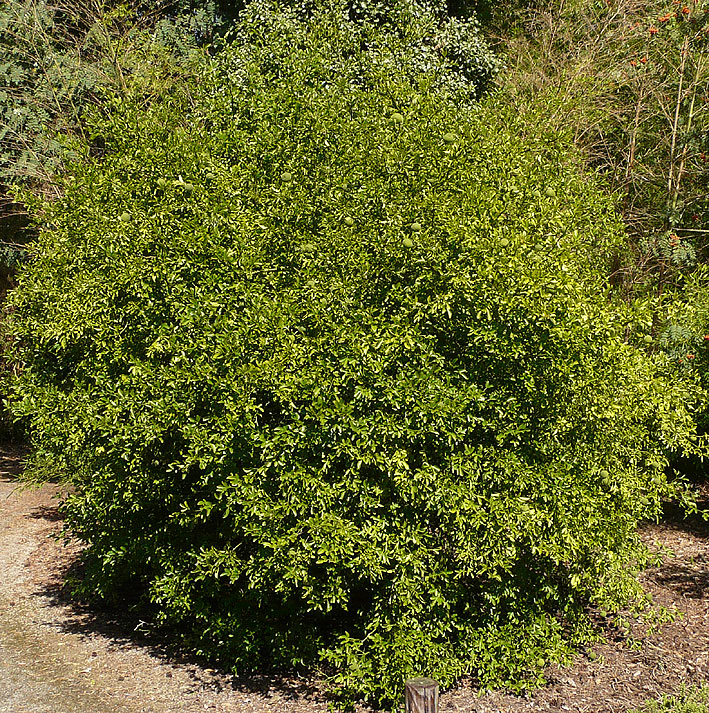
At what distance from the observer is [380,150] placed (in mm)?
4840

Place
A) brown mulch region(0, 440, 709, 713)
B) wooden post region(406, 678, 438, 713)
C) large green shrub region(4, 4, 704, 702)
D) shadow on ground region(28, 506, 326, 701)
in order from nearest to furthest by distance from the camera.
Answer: wooden post region(406, 678, 438, 713) < large green shrub region(4, 4, 704, 702) < brown mulch region(0, 440, 709, 713) < shadow on ground region(28, 506, 326, 701)

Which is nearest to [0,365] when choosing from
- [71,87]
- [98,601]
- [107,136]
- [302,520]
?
[71,87]

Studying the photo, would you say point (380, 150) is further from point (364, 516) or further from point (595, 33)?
point (595, 33)

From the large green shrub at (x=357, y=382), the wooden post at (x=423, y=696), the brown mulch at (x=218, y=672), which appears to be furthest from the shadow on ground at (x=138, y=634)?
the wooden post at (x=423, y=696)

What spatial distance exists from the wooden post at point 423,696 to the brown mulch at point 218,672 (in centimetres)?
178

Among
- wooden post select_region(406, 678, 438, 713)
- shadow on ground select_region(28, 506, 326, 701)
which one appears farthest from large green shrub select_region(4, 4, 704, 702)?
wooden post select_region(406, 678, 438, 713)

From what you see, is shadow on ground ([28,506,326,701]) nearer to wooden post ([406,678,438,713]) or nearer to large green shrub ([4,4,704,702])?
large green shrub ([4,4,704,702])

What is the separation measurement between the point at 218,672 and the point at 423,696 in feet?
8.87

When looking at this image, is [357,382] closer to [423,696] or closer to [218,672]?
[423,696]

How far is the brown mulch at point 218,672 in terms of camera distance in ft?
15.7

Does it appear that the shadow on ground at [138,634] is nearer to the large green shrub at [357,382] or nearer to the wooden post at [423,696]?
the large green shrub at [357,382]

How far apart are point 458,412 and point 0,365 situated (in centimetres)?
1116

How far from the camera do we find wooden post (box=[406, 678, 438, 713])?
3.00 m

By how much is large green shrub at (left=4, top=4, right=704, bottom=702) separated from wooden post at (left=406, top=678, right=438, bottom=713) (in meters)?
1.22
